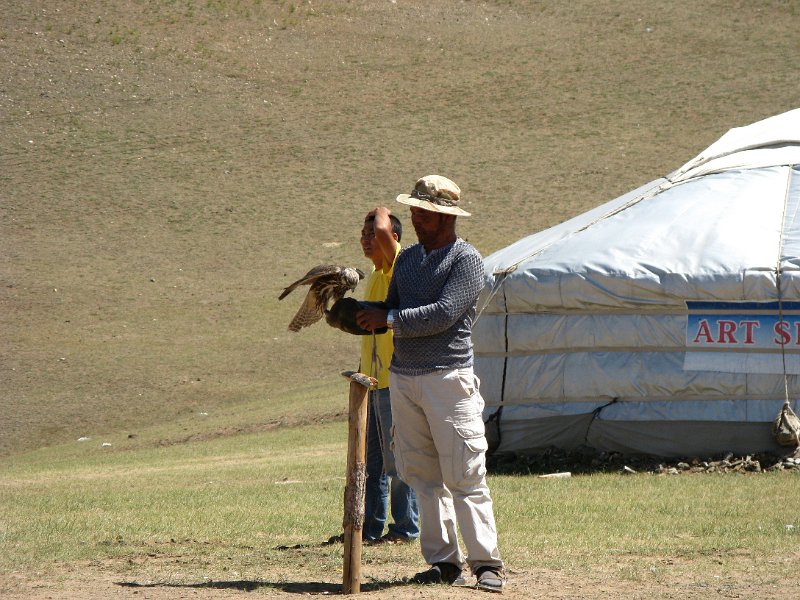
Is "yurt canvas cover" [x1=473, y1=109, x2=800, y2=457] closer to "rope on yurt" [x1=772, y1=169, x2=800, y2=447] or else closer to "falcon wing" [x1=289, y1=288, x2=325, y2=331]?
"rope on yurt" [x1=772, y1=169, x2=800, y2=447]

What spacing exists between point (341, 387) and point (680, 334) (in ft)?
26.6

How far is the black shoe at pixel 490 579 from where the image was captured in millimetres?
4910

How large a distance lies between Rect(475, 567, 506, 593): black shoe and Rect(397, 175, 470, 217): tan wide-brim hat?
1418mm

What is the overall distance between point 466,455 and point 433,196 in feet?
3.43

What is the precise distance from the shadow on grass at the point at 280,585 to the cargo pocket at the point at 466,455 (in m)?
0.60

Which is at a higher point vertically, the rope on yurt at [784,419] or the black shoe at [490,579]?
the rope on yurt at [784,419]

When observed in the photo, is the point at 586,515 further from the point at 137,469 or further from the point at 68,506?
the point at 137,469

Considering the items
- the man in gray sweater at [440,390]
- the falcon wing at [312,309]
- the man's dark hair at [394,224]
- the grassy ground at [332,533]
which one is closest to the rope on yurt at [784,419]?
the grassy ground at [332,533]

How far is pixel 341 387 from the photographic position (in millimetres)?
16703

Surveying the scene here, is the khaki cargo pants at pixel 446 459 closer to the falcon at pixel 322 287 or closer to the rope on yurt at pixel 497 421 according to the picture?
the falcon at pixel 322 287

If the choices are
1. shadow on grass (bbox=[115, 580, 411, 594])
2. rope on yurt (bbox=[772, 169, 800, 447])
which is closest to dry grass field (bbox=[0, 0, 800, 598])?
rope on yurt (bbox=[772, 169, 800, 447])

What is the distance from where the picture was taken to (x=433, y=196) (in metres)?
5.02

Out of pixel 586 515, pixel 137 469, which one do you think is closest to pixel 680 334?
pixel 586 515

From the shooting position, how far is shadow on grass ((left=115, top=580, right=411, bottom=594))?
16.7ft
